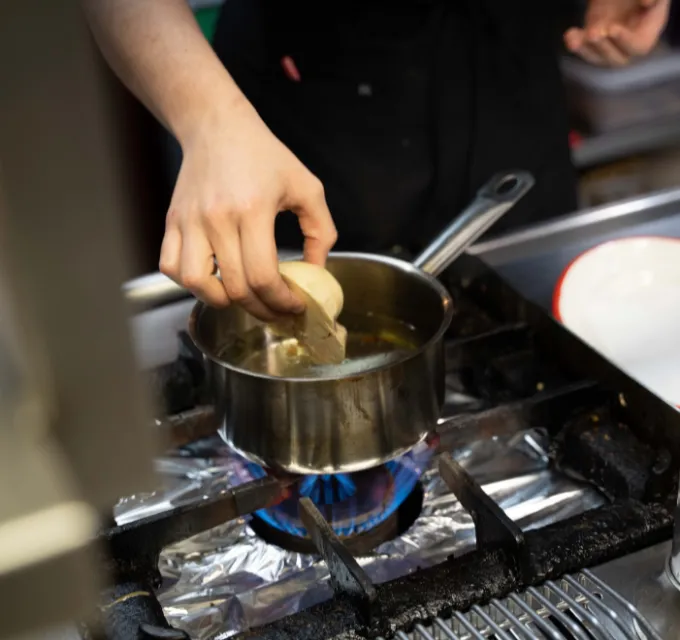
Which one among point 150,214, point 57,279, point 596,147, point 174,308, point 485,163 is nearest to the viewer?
point 57,279

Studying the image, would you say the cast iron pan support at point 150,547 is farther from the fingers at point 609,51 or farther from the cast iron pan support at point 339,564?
the fingers at point 609,51

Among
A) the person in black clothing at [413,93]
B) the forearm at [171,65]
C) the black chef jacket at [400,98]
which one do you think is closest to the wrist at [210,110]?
the forearm at [171,65]

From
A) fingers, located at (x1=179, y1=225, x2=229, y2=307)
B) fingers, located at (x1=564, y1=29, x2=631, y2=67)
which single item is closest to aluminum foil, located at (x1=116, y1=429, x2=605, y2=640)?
fingers, located at (x1=179, y1=225, x2=229, y2=307)

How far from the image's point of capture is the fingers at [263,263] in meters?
0.65

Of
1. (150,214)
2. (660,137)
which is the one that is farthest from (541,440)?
(660,137)

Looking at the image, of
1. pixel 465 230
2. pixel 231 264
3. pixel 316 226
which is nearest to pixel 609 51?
pixel 465 230

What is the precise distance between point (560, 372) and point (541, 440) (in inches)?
3.2

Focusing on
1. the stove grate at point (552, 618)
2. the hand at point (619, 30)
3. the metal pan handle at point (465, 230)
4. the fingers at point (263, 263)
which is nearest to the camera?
the stove grate at point (552, 618)

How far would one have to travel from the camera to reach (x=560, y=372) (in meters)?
0.83

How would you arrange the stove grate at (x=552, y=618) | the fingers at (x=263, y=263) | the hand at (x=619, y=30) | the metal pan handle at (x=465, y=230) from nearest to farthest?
the stove grate at (x=552, y=618), the fingers at (x=263, y=263), the metal pan handle at (x=465, y=230), the hand at (x=619, y=30)

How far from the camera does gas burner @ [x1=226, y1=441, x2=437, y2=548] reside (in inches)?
27.2

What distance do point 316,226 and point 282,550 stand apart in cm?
27

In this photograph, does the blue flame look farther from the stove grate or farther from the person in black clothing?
the person in black clothing

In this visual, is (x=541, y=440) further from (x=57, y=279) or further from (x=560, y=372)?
(x=57, y=279)
